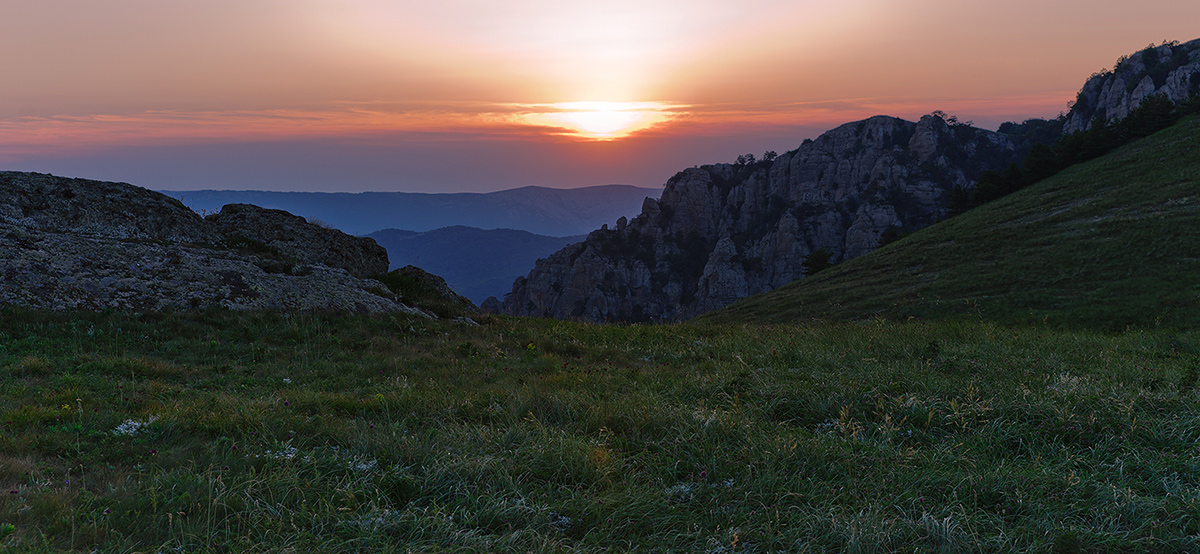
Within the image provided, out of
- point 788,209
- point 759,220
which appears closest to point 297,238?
point 788,209

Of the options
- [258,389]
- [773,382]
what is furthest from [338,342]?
[773,382]

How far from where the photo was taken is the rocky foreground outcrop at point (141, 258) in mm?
12625

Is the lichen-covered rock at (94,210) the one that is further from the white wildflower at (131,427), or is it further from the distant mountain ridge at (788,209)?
the distant mountain ridge at (788,209)

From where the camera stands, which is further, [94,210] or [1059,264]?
[1059,264]

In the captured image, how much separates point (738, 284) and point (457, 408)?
145347 mm

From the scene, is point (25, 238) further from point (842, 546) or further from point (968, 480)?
point (968, 480)

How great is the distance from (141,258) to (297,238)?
20.2 ft

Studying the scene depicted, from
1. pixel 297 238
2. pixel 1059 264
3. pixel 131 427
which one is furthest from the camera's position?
pixel 1059 264

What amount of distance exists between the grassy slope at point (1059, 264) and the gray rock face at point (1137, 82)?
109 meters

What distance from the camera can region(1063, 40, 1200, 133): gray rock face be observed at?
13512 centimetres

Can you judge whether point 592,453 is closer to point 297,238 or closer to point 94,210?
point 94,210

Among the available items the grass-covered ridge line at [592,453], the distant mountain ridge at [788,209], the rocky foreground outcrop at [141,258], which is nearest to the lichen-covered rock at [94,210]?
the rocky foreground outcrop at [141,258]

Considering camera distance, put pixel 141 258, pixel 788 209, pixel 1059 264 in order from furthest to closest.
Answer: pixel 788 209 < pixel 1059 264 < pixel 141 258

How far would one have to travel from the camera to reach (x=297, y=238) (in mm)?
20297
